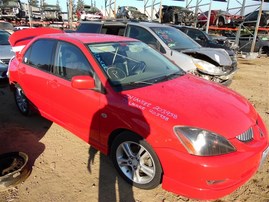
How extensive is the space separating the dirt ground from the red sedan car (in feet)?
0.70

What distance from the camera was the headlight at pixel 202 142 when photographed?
238 centimetres

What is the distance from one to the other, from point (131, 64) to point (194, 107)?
1.17 metres

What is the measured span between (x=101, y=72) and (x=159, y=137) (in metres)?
1.09

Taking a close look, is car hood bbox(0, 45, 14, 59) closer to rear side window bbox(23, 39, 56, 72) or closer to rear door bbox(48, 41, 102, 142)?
rear side window bbox(23, 39, 56, 72)

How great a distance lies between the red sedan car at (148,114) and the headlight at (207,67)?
93.4 inches

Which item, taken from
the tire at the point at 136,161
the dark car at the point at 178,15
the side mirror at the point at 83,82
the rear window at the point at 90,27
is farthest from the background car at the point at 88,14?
→ the tire at the point at 136,161

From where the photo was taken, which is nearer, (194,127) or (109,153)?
(194,127)

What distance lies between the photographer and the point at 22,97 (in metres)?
4.80

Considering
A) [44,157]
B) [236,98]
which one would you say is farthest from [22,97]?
[236,98]

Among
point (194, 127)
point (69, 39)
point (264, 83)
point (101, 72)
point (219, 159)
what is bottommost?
point (264, 83)

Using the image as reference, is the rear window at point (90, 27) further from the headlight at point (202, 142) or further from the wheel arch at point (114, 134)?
the headlight at point (202, 142)

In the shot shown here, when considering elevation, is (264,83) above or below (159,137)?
below

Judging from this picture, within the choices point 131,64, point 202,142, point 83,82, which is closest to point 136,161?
point 202,142

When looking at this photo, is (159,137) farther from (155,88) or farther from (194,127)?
(155,88)
